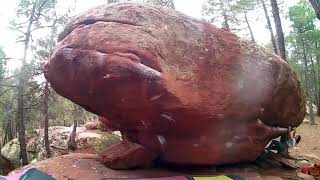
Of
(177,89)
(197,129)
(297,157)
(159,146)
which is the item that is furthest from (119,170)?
(297,157)

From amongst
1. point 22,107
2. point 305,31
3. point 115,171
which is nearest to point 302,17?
point 305,31

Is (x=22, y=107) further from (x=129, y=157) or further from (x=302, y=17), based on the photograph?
(x=302, y=17)

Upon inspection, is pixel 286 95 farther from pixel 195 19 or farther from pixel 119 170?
pixel 119 170

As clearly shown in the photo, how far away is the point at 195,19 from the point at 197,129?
2.42 metres

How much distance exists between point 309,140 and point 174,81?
1317 centimetres

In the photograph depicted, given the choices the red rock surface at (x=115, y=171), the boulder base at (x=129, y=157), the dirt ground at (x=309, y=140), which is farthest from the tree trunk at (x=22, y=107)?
the dirt ground at (x=309, y=140)

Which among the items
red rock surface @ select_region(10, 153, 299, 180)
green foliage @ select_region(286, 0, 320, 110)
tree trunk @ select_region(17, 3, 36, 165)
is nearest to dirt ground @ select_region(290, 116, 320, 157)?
green foliage @ select_region(286, 0, 320, 110)

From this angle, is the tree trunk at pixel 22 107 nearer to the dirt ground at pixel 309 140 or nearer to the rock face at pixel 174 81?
the rock face at pixel 174 81

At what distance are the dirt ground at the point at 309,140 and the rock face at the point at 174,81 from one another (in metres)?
5.24

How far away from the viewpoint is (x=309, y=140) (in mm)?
17156

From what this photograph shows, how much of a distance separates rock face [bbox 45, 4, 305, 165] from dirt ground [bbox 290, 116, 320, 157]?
5239 millimetres

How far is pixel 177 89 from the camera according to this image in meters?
6.36

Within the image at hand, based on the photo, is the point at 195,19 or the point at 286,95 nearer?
the point at 195,19

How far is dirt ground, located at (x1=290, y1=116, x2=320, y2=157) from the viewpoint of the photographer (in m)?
14.3
